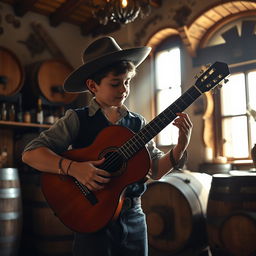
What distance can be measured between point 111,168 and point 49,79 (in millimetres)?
3472

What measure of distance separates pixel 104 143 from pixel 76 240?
0.43 metres

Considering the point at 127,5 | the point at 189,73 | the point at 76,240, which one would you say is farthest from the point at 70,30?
the point at 76,240

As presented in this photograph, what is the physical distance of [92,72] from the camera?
171 centimetres

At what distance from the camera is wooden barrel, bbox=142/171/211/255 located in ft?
10.00

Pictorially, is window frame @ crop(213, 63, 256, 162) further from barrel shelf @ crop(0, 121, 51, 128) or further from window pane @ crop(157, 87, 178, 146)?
barrel shelf @ crop(0, 121, 51, 128)

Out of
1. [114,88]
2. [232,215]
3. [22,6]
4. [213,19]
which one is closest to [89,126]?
[114,88]

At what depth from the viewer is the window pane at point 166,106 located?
480 cm

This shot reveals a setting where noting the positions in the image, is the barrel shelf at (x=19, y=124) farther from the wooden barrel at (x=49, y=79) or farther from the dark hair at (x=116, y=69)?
the dark hair at (x=116, y=69)

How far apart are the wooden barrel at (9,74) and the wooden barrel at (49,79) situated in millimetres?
205

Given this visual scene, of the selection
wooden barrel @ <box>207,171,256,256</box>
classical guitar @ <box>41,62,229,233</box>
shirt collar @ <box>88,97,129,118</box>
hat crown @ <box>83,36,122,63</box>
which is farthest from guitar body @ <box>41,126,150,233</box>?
wooden barrel @ <box>207,171,256,256</box>

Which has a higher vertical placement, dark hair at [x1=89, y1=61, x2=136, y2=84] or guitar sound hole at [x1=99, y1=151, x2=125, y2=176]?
dark hair at [x1=89, y1=61, x2=136, y2=84]

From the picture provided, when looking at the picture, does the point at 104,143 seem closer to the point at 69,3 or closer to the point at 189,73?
→ the point at 189,73

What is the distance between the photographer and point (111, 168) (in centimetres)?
159

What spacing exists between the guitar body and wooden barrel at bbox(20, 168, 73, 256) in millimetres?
2216
